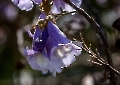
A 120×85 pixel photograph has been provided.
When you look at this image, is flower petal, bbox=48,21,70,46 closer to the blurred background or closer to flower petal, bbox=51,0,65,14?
flower petal, bbox=51,0,65,14

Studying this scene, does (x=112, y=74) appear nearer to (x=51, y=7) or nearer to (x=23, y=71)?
(x=51, y=7)

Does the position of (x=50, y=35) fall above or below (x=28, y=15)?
above

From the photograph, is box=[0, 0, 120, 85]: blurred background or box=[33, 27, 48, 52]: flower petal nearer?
box=[33, 27, 48, 52]: flower petal

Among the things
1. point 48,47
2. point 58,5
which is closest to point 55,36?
point 48,47

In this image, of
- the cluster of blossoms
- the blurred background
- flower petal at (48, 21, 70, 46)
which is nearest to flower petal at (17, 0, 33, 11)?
the cluster of blossoms

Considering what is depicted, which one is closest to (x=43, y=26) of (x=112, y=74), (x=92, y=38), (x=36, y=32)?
(x=36, y=32)

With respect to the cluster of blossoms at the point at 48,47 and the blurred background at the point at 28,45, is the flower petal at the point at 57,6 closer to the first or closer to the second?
the cluster of blossoms at the point at 48,47

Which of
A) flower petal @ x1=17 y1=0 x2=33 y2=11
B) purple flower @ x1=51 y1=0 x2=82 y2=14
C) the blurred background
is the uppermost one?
flower petal @ x1=17 y1=0 x2=33 y2=11

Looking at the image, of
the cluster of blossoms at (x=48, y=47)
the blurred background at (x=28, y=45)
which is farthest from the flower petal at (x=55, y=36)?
the blurred background at (x=28, y=45)
